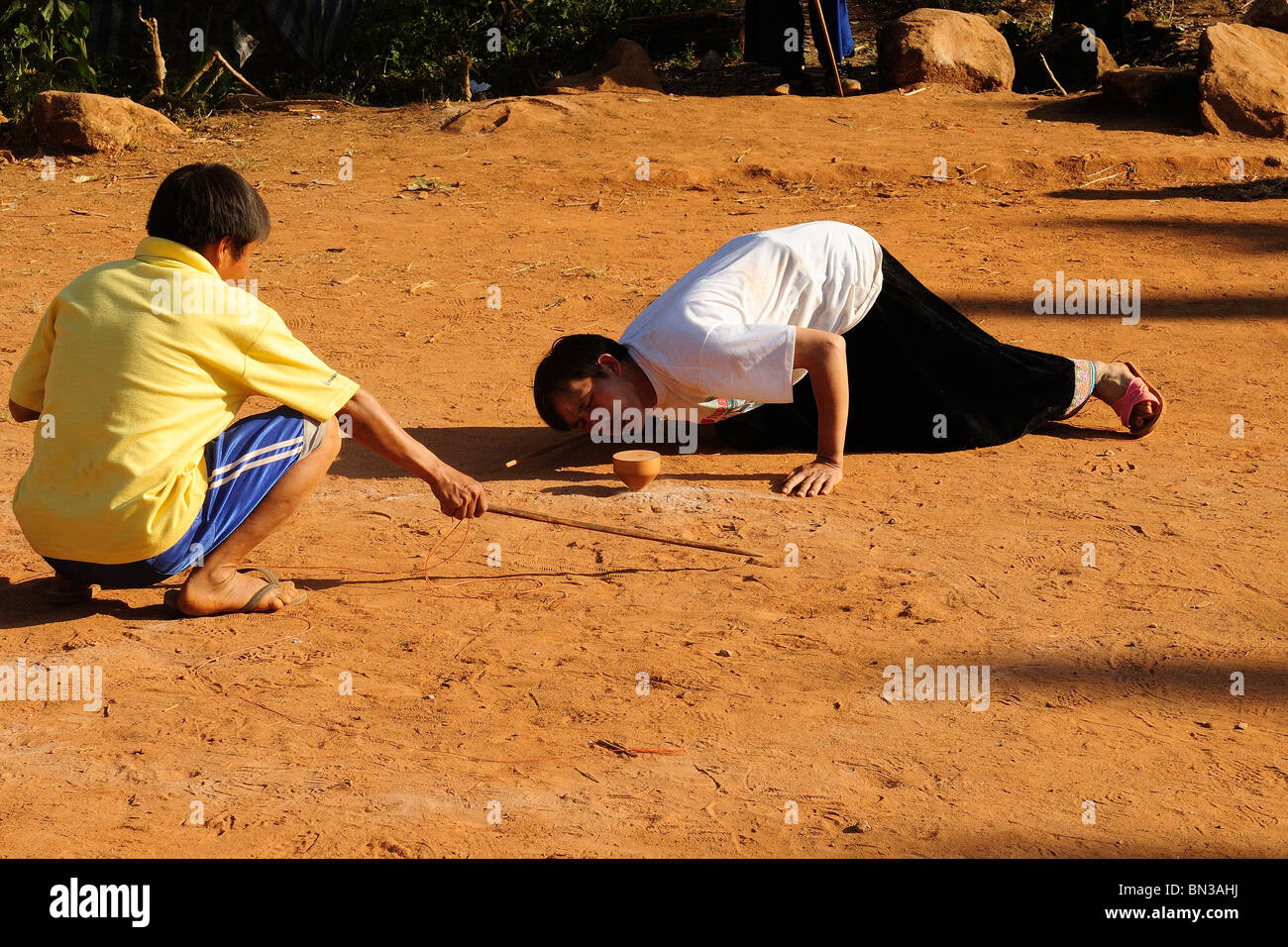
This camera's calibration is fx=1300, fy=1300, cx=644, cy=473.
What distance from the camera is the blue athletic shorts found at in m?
3.46

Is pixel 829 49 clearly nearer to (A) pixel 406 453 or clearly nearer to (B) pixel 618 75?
(B) pixel 618 75

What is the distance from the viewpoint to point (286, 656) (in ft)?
11.4

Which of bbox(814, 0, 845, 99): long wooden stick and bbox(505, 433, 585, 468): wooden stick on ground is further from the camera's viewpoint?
bbox(814, 0, 845, 99): long wooden stick

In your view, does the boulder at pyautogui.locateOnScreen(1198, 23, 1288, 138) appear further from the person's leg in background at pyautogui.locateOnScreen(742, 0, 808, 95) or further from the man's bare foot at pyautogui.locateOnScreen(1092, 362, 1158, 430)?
the man's bare foot at pyautogui.locateOnScreen(1092, 362, 1158, 430)

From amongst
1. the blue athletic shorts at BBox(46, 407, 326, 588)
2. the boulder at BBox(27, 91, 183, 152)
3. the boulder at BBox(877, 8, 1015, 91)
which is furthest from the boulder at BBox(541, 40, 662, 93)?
the blue athletic shorts at BBox(46, 407, 326, 588)

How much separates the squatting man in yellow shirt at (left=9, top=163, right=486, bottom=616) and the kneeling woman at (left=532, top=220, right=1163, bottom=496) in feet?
3.66

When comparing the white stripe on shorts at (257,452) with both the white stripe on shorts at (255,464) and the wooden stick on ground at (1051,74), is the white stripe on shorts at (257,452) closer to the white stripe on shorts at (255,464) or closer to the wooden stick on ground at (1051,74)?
the white stripe on shorts at (255,464)

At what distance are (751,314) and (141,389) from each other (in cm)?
212

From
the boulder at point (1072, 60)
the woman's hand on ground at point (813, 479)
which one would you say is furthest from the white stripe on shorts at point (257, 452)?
the boulder at point (1072, 60)

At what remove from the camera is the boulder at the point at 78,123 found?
10.1 meters

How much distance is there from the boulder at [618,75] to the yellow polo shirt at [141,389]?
8788mm

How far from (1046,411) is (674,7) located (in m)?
9.71

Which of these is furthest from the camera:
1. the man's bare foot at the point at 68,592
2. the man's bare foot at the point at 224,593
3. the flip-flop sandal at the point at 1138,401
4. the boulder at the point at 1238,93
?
the boulder at the point at 1238,93

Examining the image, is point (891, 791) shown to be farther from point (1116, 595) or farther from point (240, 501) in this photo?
point (240, 501)
